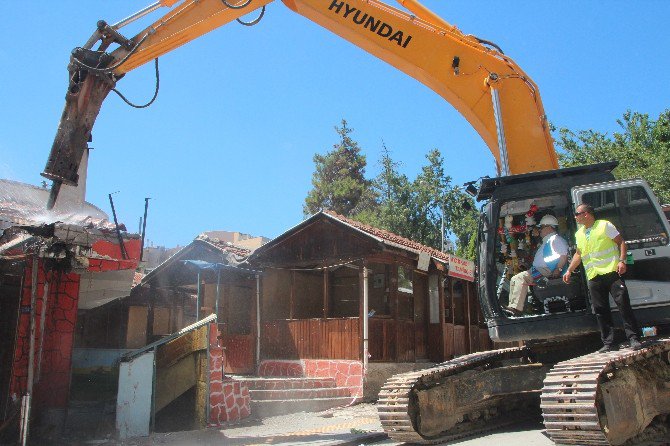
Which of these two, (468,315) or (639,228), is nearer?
(639,228)

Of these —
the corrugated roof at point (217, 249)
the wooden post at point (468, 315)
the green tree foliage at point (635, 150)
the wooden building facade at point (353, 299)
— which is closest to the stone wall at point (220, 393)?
the wooden building facade at point (353, 299)

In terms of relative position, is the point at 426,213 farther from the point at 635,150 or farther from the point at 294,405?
Answer: the point at 294,405

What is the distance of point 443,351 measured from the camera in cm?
1577

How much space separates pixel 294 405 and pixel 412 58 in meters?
7.53

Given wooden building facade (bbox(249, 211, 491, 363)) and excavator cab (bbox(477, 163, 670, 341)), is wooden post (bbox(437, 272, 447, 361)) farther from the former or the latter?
excavator cab (bbox(477, 163, 670, 341))

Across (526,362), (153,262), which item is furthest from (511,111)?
(153,262)

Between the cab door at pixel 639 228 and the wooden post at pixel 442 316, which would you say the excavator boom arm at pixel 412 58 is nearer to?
the cab door at pixel 639 228

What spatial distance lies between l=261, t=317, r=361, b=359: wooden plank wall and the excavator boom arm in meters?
7.06

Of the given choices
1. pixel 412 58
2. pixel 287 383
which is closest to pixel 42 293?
pixel 287 383

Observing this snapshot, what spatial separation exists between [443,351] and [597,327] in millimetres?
9519

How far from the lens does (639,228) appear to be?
6.55 meters

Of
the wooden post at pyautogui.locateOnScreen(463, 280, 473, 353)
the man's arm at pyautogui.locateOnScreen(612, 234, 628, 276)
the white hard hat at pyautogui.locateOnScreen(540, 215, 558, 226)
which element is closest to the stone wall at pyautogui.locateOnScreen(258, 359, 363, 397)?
the wooden post at pyautogui.locateOnScreen(463, 280, 473, 353)

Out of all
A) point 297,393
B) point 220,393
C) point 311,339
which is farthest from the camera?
A: point 311,339

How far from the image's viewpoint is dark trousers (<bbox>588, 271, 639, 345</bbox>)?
6.08 meters
